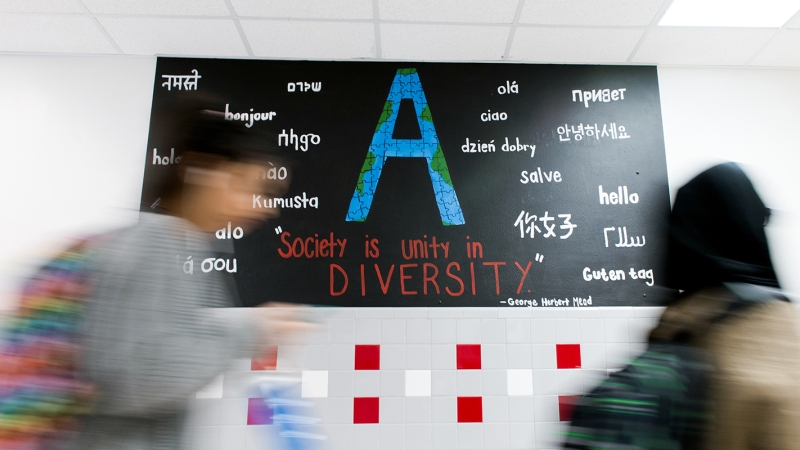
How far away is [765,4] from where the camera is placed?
2.45 meters

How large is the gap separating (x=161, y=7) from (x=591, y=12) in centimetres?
216

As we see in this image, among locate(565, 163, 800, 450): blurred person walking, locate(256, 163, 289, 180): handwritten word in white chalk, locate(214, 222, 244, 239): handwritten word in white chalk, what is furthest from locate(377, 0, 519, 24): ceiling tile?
locate(565, 163, 800, 450): blurred person walking

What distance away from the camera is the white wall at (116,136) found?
107 inches

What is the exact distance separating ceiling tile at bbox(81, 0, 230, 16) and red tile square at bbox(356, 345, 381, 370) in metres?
1.86

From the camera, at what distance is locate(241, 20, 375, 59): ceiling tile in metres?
2.59

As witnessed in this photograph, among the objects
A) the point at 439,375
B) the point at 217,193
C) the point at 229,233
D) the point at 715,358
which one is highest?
the point at 229,233

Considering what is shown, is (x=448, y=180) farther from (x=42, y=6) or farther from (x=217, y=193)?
(x=42, y=6)

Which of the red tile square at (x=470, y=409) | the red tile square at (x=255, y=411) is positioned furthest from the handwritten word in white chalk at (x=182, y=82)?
the red tile square at (x=470, y=409)

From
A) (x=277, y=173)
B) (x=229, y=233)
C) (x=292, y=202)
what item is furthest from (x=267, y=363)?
(x=277, y=173)

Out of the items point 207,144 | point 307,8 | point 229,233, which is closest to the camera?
point 207,144

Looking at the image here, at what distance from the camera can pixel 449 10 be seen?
2.47 m

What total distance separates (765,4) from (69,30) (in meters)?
3.59

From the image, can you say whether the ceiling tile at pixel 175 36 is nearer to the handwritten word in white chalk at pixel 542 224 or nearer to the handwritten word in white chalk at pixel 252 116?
the handwritten word in white chalk at pixel 252 116

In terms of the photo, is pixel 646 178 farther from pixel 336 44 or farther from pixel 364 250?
pixel 336 44
